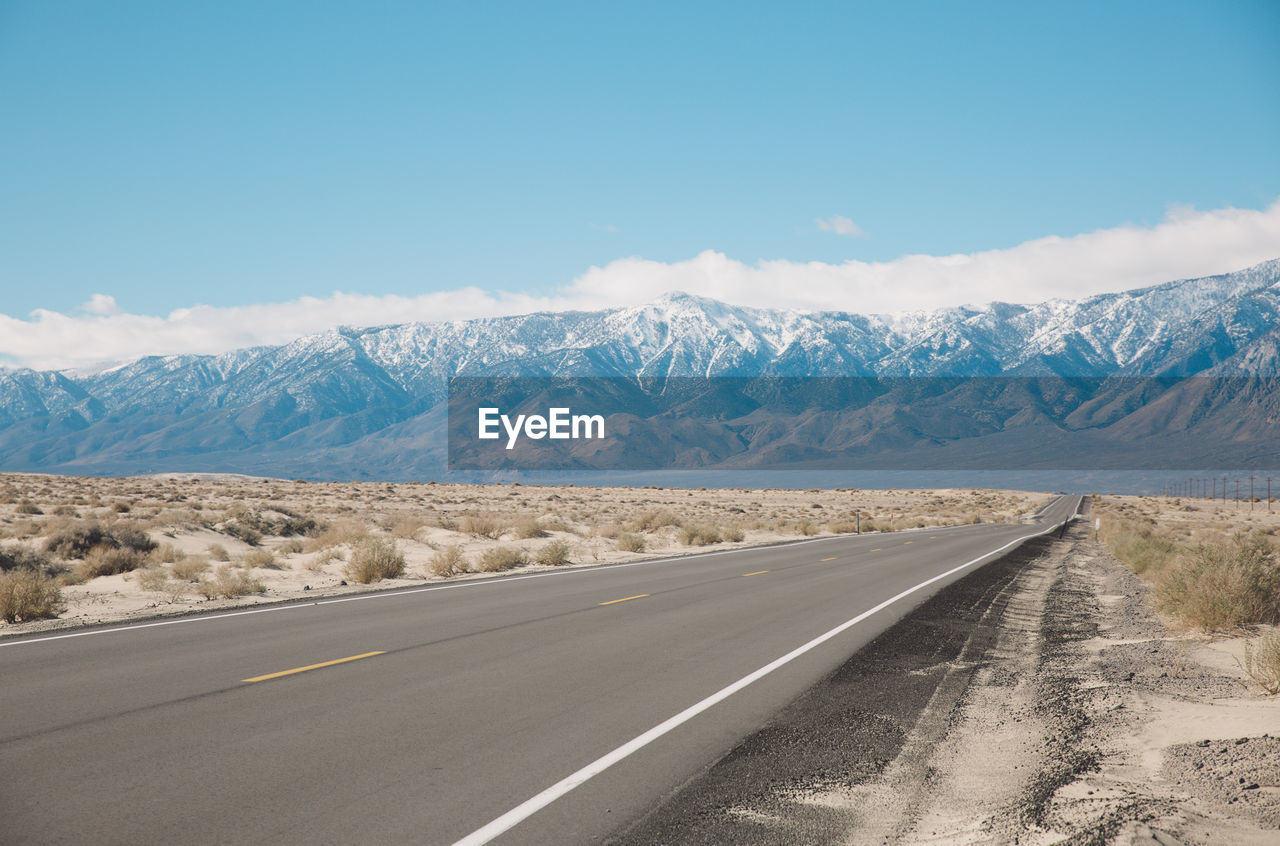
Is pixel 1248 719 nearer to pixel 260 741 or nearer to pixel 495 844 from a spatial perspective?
pixel 495 844

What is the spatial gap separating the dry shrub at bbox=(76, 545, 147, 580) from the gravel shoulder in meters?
17.6

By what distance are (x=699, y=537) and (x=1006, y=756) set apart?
28.4 meters

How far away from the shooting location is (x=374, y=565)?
778 inches

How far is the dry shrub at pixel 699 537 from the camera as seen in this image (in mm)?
34156

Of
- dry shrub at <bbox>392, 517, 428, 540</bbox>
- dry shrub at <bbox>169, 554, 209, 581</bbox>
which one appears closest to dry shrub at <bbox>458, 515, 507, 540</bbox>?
dry shrub at <bbox>392, 517, 428, 540</bbox>

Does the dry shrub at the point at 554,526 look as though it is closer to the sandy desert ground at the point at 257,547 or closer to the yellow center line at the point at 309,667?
the sandy desert ground at the point at 257,547

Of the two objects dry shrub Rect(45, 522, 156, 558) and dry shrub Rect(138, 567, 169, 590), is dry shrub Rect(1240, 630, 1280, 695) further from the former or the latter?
dry shrub Rect(45, 522, 156, 558)

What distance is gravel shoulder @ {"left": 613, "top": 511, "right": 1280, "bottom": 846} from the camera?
5.13m

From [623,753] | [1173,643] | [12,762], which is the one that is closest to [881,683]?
[623,753]

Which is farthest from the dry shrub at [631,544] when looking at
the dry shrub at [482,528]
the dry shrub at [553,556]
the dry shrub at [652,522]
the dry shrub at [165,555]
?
the dry shrub at [165,555]

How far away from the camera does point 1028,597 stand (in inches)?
685

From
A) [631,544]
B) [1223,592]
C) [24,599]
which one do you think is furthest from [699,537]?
[24,599]

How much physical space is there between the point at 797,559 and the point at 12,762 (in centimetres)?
2172

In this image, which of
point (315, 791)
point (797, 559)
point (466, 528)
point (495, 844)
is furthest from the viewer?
point (466, 528)
